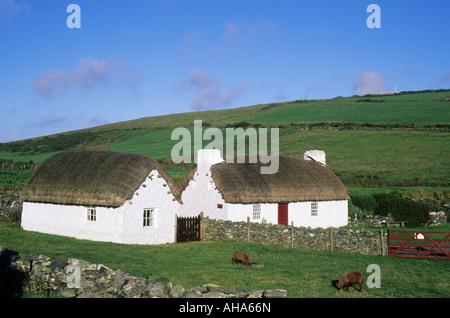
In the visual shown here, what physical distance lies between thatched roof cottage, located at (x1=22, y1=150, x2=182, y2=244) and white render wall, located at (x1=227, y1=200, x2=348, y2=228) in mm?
4294

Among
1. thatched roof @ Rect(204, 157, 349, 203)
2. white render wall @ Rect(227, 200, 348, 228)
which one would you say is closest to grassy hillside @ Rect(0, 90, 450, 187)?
white render wall @ Rect(227, 200, 348, 228)

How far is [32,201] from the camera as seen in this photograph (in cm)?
2714

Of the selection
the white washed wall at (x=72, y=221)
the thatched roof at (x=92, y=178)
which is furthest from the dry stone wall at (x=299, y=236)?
the white washed wall at (x=72, y=221)

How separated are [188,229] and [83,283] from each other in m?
14.4

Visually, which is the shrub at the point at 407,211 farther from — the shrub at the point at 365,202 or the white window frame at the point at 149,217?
the white window frame at the point at 149,217

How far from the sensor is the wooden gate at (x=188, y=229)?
83.8 feet

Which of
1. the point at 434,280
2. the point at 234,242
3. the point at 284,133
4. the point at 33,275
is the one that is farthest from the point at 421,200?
the point at 284,133

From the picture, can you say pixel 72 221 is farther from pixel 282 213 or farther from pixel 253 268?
pixel 282 213

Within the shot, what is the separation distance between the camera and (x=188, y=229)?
25.7 m

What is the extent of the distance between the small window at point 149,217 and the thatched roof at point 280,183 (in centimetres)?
503

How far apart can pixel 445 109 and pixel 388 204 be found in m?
54.6

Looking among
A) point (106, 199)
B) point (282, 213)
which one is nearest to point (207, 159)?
point (282, 213)

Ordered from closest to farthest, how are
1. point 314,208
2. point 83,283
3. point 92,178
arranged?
point 83,283, point 92,178, point 314,208
